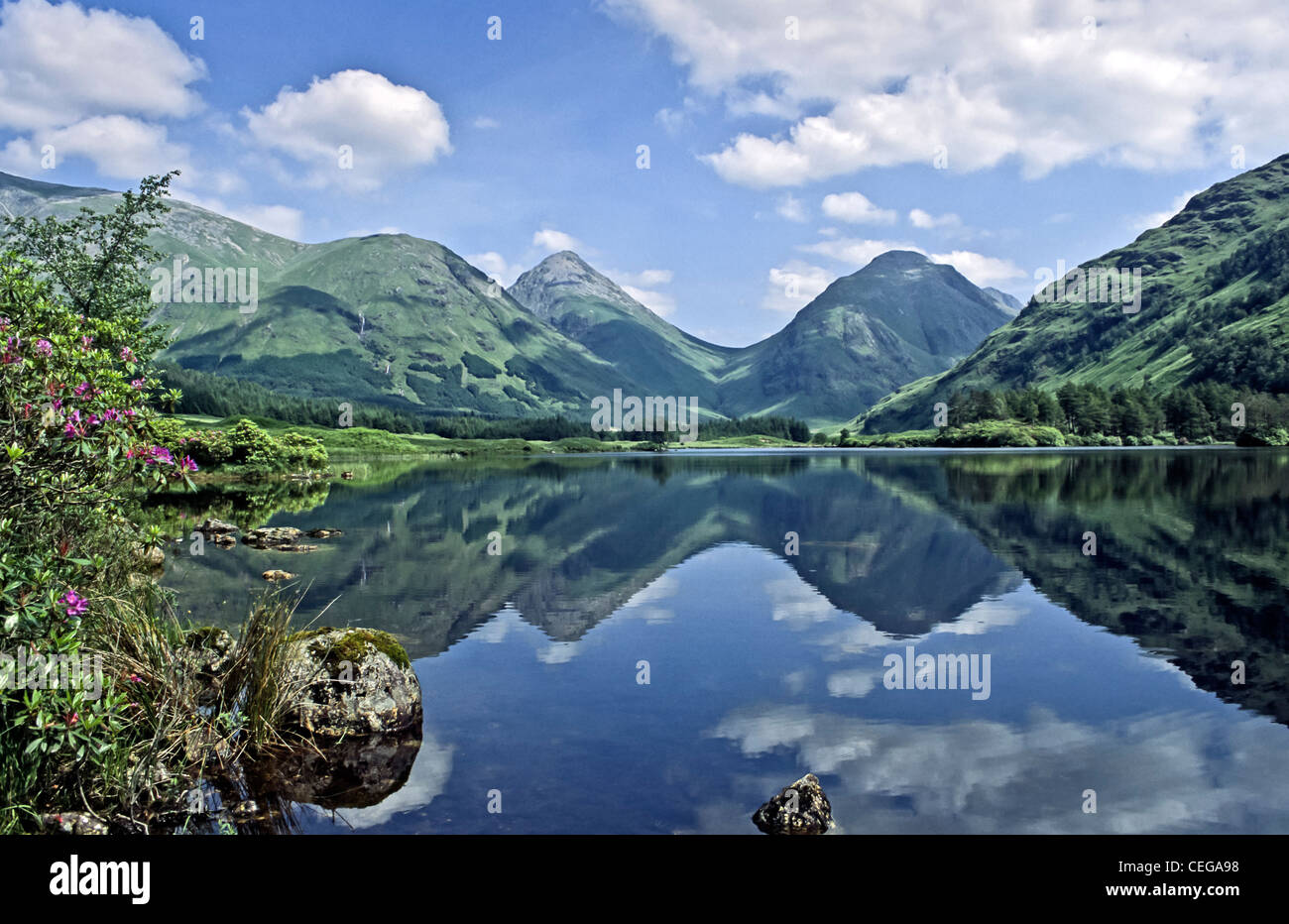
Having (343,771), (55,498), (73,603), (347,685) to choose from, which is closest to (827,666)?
(347,685)

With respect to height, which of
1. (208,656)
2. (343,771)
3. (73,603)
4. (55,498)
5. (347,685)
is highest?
(55,498)

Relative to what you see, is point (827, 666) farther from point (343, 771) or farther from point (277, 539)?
point (277, 539)

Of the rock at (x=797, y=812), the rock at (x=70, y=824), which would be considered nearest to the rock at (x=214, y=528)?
the rock at (x=70, y=824)

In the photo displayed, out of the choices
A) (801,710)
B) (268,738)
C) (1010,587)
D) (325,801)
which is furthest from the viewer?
(1010,587)

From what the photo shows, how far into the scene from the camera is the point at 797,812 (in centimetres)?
1358

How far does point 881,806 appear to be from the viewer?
14.6m

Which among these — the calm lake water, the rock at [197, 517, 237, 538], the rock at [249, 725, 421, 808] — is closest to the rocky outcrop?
the calm lake water

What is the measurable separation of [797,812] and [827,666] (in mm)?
11250

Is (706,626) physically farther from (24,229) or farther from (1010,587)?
(24,229)

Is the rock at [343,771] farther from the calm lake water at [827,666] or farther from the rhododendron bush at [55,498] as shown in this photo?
the rhododendron bush at [55,498]

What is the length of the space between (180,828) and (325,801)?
2.41m

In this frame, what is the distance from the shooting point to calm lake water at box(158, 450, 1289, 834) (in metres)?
14.9

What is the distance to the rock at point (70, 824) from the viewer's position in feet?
38.4
